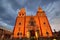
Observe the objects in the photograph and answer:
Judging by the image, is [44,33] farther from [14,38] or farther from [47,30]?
[14,38]

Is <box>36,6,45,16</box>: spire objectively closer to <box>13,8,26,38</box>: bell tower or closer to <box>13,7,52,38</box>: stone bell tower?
<box>13,7,52,38</box>: stone bell tower

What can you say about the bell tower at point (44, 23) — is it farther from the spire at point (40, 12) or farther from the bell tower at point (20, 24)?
the bell tower at point (20, 24)

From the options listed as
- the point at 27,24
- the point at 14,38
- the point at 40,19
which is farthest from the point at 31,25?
the point at 14,38

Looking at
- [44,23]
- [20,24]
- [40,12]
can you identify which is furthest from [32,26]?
[40,12]

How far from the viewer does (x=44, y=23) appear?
4238cm

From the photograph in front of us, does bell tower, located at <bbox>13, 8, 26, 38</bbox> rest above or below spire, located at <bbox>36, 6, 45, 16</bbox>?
below

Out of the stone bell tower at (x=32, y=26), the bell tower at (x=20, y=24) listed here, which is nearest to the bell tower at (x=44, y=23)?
the stone bell tower at (x=32, y=26)

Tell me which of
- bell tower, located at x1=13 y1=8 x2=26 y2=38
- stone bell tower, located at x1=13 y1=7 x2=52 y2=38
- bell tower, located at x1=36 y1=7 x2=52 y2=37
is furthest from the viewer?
bell tower, located at x1=13 y1=8 x2=26 y2=38

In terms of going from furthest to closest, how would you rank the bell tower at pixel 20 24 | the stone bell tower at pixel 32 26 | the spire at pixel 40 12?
the spire at pixel 40 12 → the bell tower at pixel 20 24 → the stone bell tower at pixel 32 26

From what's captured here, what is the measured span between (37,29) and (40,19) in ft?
16.4

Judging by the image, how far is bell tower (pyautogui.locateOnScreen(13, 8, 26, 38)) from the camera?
40.3 meters

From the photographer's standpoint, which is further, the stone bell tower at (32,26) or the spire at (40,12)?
the spire at (40,12)

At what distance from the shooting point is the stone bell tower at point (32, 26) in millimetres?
39647

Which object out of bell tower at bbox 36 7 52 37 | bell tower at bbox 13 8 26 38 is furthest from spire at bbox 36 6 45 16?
bell tower at bbox 13 8 26 38
